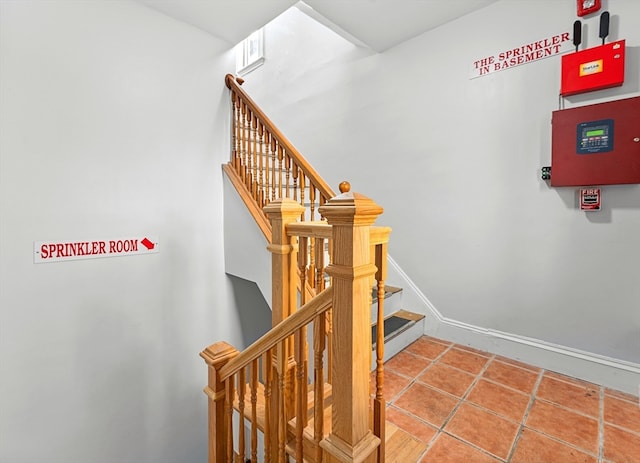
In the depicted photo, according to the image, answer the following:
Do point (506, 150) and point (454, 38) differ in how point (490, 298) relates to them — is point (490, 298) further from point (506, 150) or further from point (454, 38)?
point (454, 38)

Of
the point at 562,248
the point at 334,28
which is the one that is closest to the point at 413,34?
the point at 334,28

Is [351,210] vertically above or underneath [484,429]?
above

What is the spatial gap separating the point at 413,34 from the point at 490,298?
7.45 ft

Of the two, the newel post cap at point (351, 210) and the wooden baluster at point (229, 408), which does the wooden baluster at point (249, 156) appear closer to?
the wooden baluster at point (229, 408)

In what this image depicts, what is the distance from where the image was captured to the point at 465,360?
2262mm

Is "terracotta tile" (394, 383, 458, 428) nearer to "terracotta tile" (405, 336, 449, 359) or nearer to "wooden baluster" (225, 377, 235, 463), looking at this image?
"terracotta tile" (405, 336, 449, 359)

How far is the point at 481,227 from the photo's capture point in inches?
95.0

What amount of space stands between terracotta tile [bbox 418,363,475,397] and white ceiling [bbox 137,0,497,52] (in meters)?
2.63

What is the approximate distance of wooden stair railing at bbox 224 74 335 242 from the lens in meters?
2.30

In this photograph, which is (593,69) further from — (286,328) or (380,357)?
(286,328)

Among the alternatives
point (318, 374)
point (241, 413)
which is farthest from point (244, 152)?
point (318, 374)

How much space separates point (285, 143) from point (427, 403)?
77.0 inches

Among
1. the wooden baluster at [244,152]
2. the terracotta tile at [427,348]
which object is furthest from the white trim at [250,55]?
the terracotta tile at [427,348]

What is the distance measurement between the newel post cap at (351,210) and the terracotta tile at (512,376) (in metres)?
1.70
